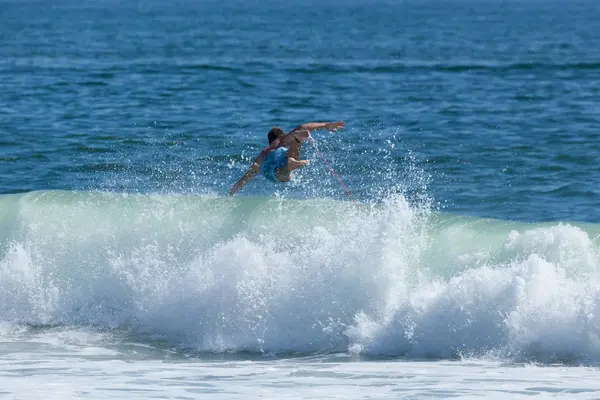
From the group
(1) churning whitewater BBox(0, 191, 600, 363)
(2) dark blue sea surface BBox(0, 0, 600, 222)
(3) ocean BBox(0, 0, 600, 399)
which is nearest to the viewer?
(3) ocean BBox(0, 0, 600, 399)

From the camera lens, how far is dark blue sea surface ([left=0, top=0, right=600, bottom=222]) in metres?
18.7

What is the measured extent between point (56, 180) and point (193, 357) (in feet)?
30.2

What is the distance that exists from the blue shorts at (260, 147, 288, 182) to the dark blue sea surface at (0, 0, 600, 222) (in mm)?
3444

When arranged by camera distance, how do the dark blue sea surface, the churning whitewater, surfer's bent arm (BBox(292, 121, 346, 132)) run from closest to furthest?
1. the churning whitewater
2. surfer's bent arm (BBox(292, 121, 346, 132))
3. the dark blue sea surface

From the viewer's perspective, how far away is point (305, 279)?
41.2ft

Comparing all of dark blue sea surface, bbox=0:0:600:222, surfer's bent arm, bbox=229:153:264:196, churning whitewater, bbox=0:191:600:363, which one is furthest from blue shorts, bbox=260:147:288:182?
dark blue sea surface, bbox=0:0:600:222

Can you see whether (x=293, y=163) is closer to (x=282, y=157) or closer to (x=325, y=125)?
(x=282, y=157)

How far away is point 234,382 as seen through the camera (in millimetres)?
10414

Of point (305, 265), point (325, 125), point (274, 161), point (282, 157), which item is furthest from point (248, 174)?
point (305, 265)

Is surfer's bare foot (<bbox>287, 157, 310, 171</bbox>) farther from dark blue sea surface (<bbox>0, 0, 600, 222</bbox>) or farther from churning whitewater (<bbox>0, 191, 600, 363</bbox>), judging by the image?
dark blue sea surface (<bbox>0, 0, 600, 222</bbox>)

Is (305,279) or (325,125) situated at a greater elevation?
(325,125)

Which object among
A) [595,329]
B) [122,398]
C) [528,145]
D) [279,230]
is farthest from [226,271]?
Result: [528,145]

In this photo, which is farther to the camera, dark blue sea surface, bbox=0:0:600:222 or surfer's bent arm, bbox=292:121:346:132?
dark blue sea surface, bbox=0:0:600:222

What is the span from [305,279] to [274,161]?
1613 mm
